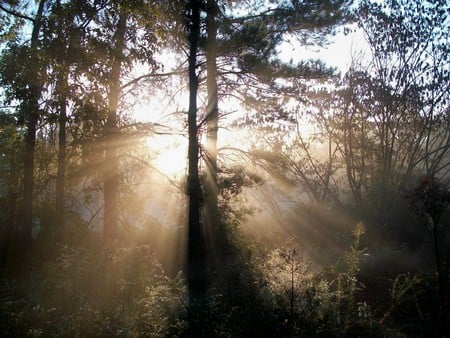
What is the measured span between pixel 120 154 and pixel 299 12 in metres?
6.67

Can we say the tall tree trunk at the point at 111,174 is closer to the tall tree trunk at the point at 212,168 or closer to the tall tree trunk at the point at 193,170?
the tall tree trunk at the point at 193,170

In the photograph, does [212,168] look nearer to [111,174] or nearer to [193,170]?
[193,170]

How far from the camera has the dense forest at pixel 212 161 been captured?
632 cm

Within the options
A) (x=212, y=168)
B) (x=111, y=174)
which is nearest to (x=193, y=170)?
(x=212, y=168)

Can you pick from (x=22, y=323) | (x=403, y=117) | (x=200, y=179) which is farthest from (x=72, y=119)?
(x=403, y=117)

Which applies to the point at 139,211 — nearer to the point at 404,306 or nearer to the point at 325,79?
the point at 325,79

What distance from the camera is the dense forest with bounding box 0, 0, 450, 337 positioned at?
6.32 meters

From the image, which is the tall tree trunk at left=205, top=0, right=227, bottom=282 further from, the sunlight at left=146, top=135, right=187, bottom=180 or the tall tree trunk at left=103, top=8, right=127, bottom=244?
the tall tree trunk at left=103, top=8, right=127, bottom=244

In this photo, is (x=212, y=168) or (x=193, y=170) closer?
(x=193, y=170)

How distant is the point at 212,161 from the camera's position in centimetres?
1127

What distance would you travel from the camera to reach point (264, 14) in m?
11.9

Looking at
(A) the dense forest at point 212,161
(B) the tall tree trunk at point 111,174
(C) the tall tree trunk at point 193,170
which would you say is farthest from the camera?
(B) the tall tree trunk at point 111,174

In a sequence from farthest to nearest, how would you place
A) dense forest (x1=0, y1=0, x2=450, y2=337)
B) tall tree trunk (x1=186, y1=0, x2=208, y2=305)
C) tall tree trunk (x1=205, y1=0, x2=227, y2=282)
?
1. tall tree trunk (x1=205, y1=0, x2=227, y2=282)
2. tall tree trunk (x1=186, y1=0, x2=208, y2=305)
3. dense forest (x1=0, y1=0, x2=450, y2=337)

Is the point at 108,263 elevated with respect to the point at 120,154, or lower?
lower
